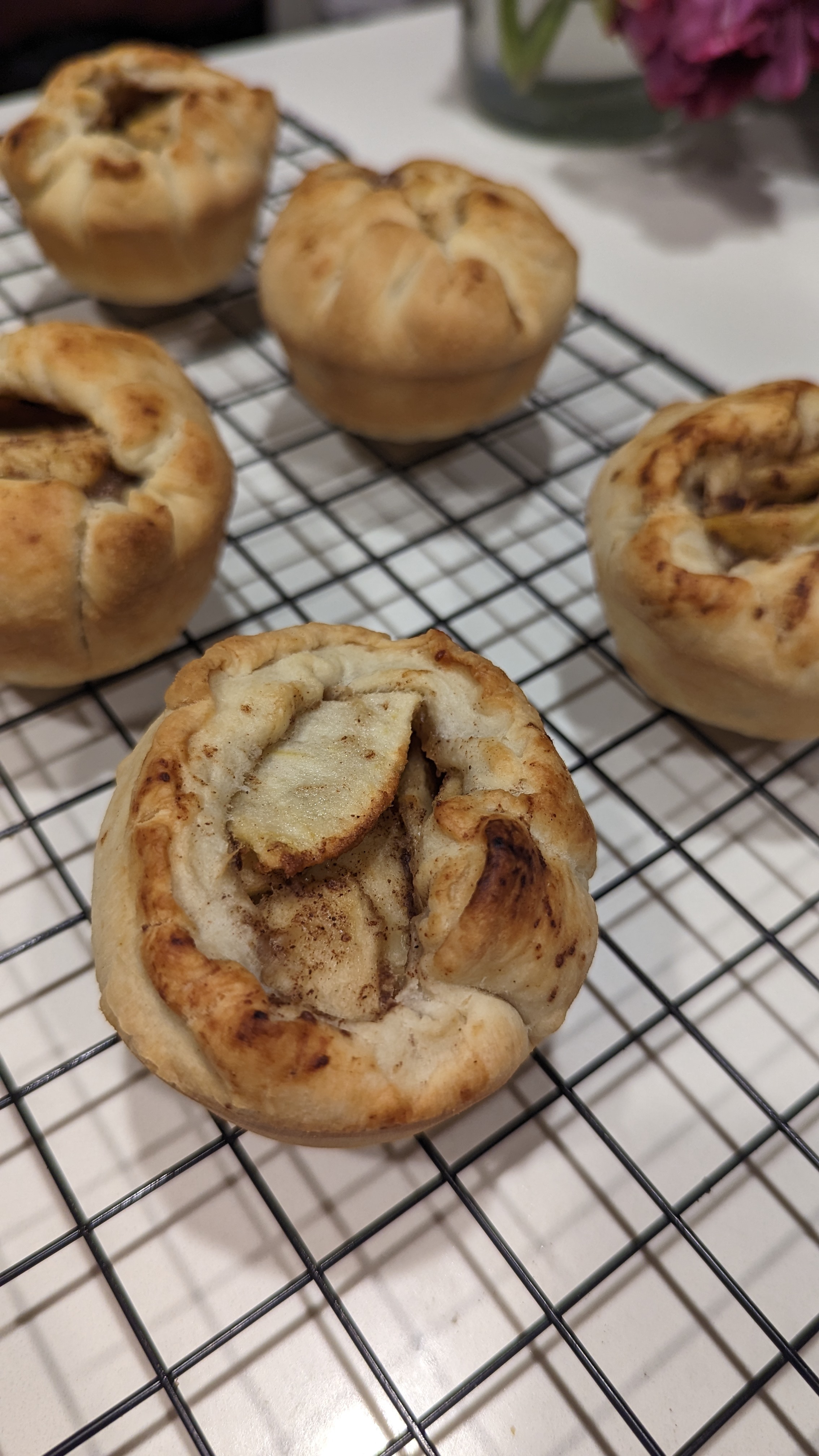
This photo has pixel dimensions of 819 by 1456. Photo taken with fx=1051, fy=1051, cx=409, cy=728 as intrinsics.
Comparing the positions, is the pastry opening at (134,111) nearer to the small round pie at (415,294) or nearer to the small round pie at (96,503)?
the small round pie at (415,294)

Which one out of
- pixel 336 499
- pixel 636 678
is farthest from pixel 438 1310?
Answer: pixel 336 499

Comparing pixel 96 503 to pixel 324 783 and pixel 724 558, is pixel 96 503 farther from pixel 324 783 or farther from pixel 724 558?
pixel 724 558

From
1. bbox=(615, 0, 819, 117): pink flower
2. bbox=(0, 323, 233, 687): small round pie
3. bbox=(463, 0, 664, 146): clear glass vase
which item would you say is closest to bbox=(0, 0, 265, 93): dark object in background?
bbox=(463, 0, 664, 146): clear glass vase

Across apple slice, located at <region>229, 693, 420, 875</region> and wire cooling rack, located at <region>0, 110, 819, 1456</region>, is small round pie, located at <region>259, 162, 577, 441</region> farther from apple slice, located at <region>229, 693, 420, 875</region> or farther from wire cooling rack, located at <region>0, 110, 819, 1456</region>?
apple slice, located at <region>229, 693, 420, 875</region>

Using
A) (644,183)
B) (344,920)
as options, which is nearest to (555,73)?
(644,183)

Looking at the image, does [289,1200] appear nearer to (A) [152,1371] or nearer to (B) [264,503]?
(A) [152,1371]

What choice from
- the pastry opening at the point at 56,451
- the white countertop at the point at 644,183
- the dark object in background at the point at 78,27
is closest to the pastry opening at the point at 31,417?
the pastry opening at the point at 56,451
